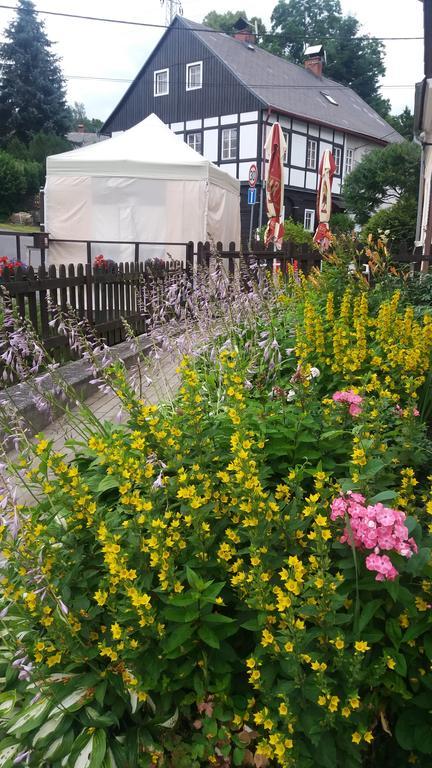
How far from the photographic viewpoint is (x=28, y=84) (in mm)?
41812

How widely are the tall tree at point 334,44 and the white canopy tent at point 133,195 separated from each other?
50.9 metres

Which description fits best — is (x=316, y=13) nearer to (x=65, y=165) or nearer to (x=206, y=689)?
(x=65, y=165)

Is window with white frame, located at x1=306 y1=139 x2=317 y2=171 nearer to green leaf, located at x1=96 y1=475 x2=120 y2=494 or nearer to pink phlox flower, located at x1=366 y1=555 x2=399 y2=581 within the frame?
green leaf, located at x1=96 y1=475 x2=120 y2=494

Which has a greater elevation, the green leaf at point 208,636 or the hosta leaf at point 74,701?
the green leaf at point 208,636

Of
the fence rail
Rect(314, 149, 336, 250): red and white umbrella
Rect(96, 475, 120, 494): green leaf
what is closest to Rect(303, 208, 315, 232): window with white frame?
Rect(314, 149, 336, 250): red and white umbrella

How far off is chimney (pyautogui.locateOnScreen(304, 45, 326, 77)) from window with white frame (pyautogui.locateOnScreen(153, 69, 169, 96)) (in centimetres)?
1148

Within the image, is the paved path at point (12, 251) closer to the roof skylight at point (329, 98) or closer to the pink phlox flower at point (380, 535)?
the pink phlox flower at point (380, 535)

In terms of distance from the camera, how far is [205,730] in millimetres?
1666

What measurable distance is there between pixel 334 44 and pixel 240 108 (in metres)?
36.2

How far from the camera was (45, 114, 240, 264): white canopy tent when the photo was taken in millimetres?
12711

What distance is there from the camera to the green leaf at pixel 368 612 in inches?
59.8

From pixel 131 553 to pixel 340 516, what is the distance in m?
0.59

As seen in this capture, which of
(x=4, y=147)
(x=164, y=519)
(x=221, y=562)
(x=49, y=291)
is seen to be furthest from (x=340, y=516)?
(x=4, y=147)

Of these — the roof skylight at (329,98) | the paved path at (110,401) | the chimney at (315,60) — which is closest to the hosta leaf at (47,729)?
the paved path at (110,401)
